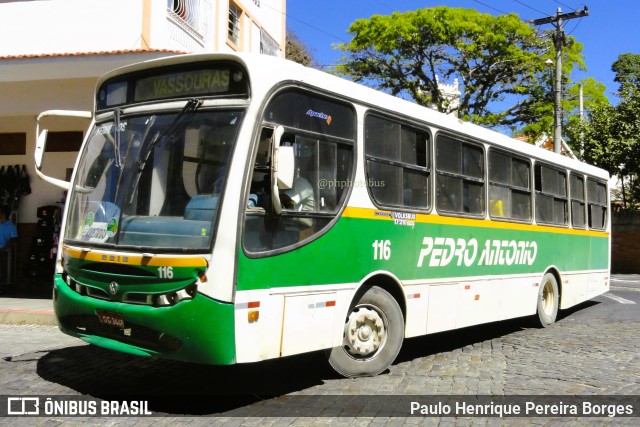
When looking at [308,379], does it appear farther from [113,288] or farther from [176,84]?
[176,84]

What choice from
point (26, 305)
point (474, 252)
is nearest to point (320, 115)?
point (474, 252)

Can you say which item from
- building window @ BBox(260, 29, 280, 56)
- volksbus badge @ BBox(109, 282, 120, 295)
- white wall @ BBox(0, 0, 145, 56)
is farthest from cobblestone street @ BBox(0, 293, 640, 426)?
building window @ BBox(260, 29, 280, 56)

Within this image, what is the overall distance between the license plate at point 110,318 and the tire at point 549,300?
7.23m

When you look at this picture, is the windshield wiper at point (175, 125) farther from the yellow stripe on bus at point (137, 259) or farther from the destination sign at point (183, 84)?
the yellow stripe on bus at point (137, 259)

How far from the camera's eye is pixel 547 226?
10258 millimetres

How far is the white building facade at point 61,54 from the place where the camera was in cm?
1126

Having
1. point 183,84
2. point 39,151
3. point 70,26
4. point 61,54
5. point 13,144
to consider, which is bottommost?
point 39,151

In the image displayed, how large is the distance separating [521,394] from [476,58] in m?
25.6

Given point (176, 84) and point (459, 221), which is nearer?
point (176, 84)

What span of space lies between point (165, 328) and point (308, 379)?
6.42 ft

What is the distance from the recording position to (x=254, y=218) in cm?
519

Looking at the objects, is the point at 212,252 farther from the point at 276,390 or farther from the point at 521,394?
the point at 521,394

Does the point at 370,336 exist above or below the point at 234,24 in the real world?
below

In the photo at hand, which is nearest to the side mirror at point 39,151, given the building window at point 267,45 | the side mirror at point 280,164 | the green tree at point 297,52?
the side mirror at point 280,164
